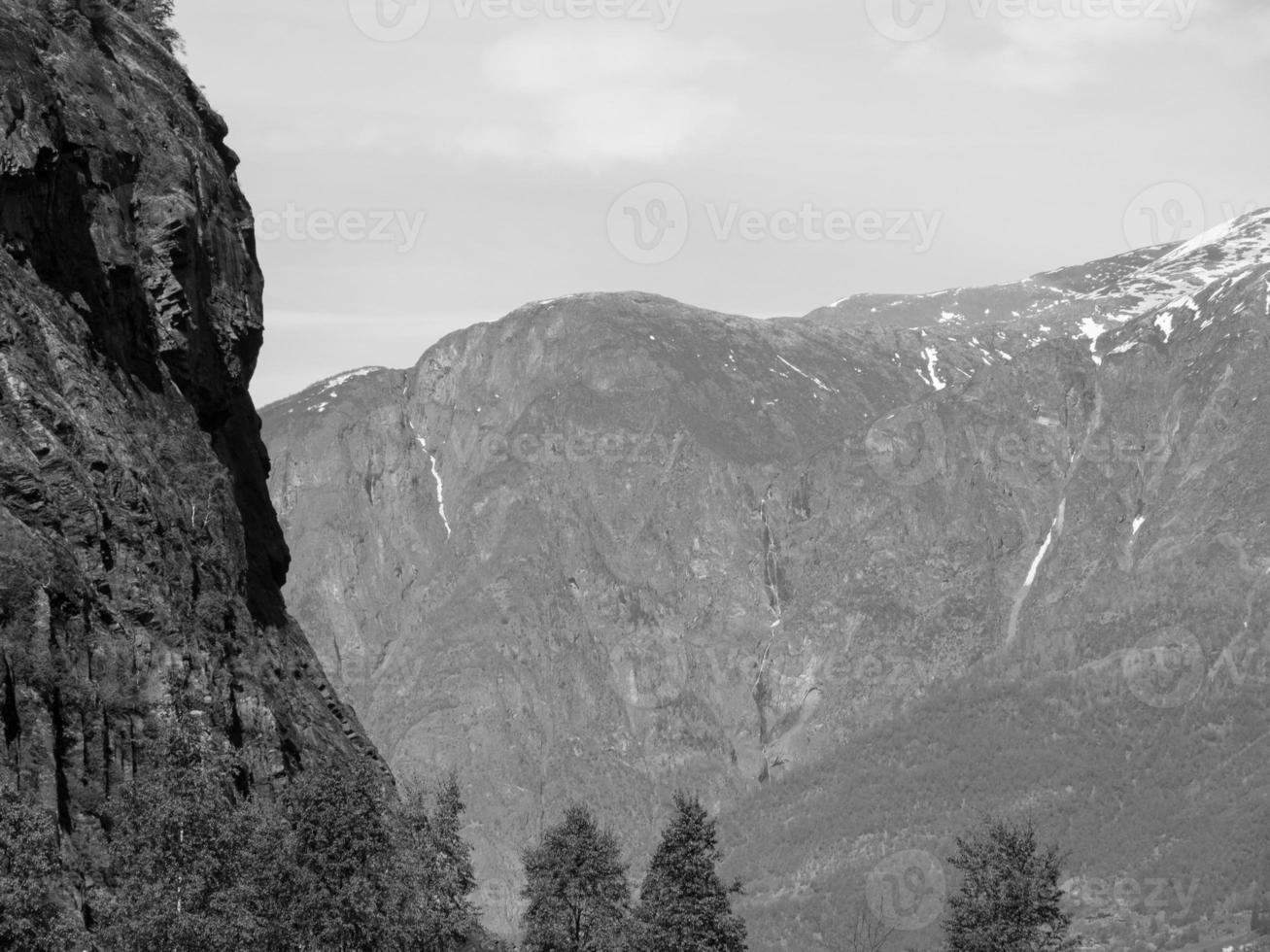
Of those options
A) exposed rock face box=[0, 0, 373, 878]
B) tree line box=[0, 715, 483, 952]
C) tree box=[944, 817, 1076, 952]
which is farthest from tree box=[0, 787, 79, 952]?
tree box=[944, 817, 1076, 952]

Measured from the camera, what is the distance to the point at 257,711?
73688 millimetres

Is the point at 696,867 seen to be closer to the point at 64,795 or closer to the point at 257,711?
the point at 257,711

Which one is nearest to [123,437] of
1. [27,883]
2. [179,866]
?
[179,866]

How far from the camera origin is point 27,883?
50375mm

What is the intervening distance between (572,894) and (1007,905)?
787 inches

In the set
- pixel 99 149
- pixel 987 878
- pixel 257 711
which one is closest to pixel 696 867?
pixel 987 878

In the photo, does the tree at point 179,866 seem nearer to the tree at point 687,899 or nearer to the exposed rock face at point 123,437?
the exposed rock face at point 123,437

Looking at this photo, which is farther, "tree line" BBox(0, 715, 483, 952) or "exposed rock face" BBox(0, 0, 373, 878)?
"exposed rock face" BBox(0, 0, 373, 878)

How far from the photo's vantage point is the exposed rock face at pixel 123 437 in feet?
200

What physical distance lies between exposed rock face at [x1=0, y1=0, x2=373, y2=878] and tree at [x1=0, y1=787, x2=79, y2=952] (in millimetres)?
4314

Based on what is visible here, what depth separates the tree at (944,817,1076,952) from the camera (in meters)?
81.0

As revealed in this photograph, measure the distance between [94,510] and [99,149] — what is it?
689 inches

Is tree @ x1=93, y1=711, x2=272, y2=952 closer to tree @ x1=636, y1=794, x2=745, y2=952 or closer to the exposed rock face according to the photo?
the exposed rock face

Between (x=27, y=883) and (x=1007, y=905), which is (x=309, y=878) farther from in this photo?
(x=1007, y=905)
